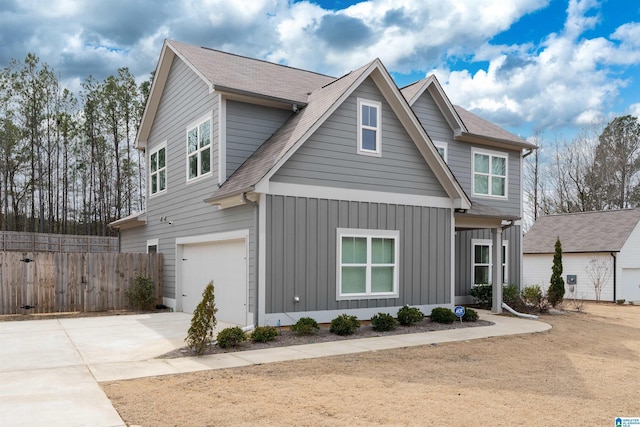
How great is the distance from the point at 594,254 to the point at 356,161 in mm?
17251

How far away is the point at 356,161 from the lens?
40.9ft

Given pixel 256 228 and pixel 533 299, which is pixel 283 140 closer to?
pixel 256 228

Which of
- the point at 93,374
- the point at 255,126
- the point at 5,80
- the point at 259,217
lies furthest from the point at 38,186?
the point at 93,374

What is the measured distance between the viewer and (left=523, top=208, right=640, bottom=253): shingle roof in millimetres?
24258

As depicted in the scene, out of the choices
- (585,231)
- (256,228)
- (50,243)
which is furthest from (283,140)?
(50,243)

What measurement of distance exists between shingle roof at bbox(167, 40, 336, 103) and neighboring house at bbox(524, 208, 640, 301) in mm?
15869

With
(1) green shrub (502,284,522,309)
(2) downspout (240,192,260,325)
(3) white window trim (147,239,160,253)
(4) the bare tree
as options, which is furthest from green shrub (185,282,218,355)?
(4) the bare tree

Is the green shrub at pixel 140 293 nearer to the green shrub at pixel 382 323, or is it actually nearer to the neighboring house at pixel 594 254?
the green shrub at pixel 382 323

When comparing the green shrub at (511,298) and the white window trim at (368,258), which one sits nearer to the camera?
the white window trim at (368,258)

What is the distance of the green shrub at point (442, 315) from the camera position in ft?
41.9

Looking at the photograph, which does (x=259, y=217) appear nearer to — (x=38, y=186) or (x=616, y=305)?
(x=616, y=305)

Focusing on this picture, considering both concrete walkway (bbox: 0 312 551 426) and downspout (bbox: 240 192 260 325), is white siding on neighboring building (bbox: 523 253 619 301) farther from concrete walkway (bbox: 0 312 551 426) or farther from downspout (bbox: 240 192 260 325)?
downspout (bbox: 240 192 260 325)

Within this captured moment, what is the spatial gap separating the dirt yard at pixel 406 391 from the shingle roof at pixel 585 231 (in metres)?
16.3

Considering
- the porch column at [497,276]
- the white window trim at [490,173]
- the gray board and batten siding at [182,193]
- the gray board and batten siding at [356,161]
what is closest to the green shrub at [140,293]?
the gray board and batten siding at [182,193]
